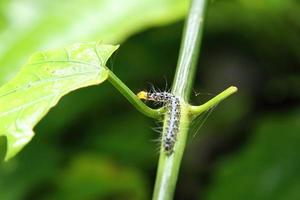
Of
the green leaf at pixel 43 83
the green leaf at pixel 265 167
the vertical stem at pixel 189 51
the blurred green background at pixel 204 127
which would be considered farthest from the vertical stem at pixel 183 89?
the green leaf at pixel 265 167

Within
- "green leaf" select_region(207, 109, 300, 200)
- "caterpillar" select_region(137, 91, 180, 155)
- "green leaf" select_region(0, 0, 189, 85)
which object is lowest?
"caterpillar" select_region(137, 91, 180, 155)

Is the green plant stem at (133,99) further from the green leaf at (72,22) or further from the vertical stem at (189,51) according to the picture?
the green leaf at (72,22)

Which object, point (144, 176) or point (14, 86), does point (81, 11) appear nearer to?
point (14, 86)

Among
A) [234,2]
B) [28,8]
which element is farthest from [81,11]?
[234,2]

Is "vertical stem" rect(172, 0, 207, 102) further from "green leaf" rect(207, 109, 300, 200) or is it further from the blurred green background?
"green leaf" rect(207, 109, 300, 200)

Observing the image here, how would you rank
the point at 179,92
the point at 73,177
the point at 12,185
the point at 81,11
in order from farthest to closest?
the point at 73,177
the point at 12,185
the point at 81,11
the point at 179,92

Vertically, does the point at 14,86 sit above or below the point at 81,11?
below

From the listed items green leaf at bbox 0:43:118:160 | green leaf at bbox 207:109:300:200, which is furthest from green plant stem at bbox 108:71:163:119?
green leaf at bbox 207:109:300:200

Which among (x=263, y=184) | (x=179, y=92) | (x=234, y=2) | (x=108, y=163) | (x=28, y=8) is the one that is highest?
(x=234, y=2)
